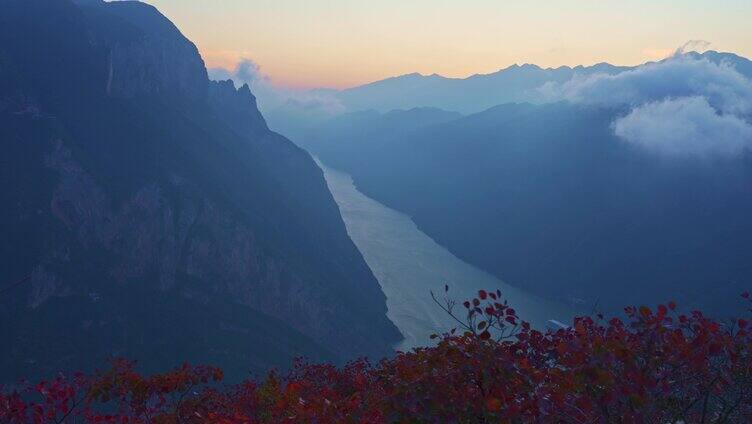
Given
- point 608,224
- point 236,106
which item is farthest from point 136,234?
point 608,224

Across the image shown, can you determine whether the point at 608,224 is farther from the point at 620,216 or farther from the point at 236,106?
the point at 236,106

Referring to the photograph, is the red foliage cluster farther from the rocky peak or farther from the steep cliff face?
the rocky peak

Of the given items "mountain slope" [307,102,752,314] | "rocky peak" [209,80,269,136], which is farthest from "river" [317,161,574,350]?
"rocky peak" [209,80,269,136]

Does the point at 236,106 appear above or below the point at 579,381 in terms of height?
above

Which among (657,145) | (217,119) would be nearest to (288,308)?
(217,119)

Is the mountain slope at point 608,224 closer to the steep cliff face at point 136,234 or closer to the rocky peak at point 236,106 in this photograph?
the steep cliff face at point 136,234

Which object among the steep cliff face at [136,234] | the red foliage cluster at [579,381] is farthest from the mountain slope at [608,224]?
the red foliage cluster at [579,381]

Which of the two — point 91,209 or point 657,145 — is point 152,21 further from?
point 657,145
